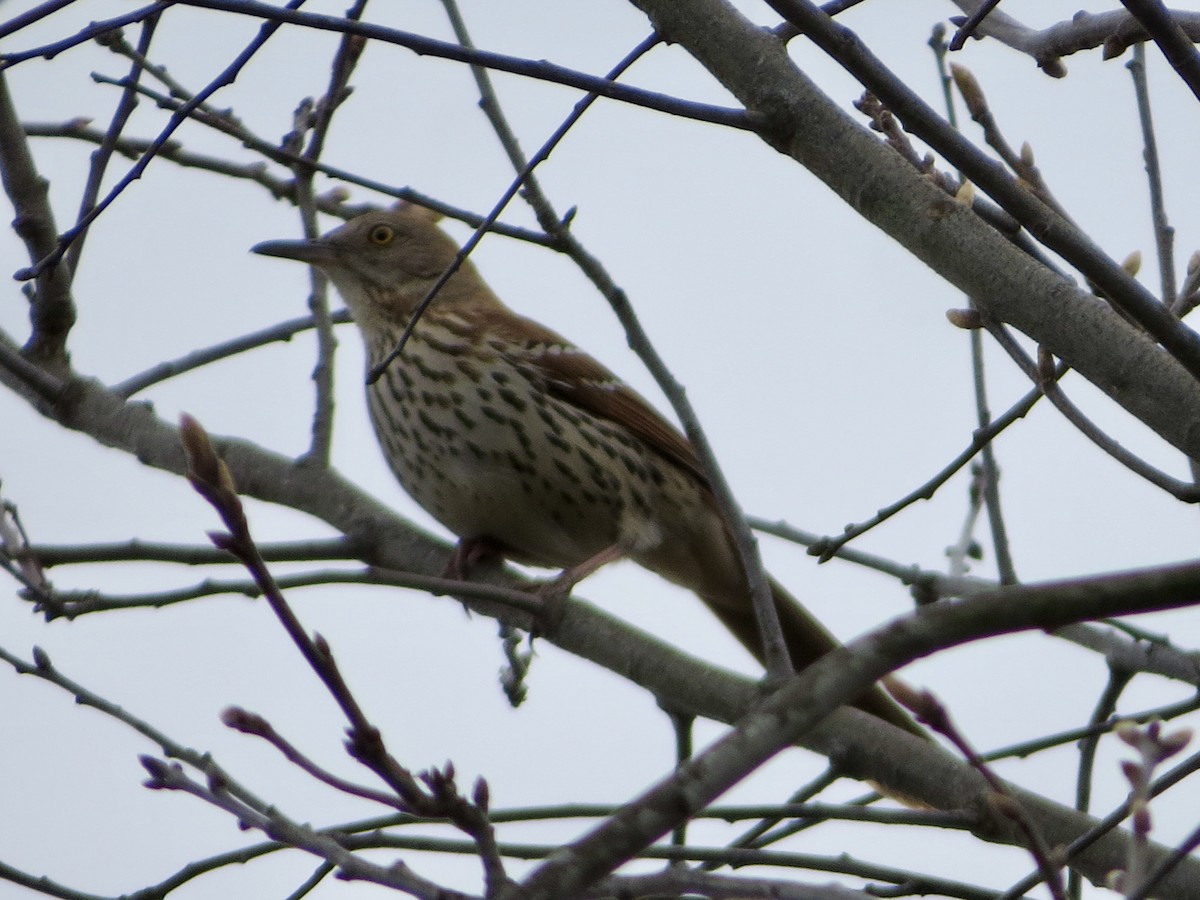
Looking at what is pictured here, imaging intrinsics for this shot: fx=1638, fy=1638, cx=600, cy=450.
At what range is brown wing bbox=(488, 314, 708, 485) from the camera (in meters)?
5.36

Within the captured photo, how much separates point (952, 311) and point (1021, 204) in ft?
3.28

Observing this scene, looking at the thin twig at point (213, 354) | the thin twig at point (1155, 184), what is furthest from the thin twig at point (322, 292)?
the thin twig at point (1155, 184)

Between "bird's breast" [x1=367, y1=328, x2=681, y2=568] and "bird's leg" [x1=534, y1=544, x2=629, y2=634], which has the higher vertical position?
"bird's breast" [x1=367, y1=328, x2=681, y2=568]

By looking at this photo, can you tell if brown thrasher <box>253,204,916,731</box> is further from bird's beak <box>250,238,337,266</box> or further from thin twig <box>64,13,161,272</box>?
thin twig <box>64,13,161,272</box>

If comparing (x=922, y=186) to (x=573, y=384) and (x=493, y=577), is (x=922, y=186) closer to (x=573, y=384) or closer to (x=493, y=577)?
(x=493, y=577)

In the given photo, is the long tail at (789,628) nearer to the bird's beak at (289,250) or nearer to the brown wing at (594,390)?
the brown wing at (594,390)

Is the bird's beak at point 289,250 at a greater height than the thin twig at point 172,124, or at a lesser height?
greater

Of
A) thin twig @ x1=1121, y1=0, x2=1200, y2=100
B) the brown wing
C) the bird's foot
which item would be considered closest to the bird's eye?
the brown wing

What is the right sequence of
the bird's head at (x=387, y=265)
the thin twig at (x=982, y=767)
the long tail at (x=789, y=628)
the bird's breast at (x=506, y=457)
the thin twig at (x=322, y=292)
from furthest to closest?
the bird's head at (x=387, y=265)
the long tail at (x=789, y=628)
the bird's breast at (x=506, y=457)
the thin twig at (x=322, y=292)
the thin twig at (x=982, y=767)

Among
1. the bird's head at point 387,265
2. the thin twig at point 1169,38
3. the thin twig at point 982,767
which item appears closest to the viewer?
the thin twig at point 982,767

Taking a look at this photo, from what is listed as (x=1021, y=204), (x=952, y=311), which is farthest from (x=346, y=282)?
(x=1021, y=204)

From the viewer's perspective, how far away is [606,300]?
2.60 m

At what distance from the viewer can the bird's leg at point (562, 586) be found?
3434mm

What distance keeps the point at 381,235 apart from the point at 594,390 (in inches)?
47.5
